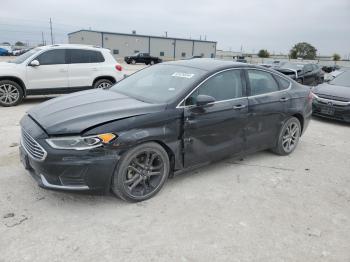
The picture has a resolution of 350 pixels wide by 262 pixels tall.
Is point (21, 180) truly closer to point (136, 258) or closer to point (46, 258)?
point (46, 258)

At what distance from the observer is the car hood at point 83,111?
314 centimetres

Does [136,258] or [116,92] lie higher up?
[116,92]

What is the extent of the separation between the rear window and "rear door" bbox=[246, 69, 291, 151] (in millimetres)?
5979

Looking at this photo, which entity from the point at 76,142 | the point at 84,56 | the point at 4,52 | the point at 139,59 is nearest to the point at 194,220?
the point at 76,142

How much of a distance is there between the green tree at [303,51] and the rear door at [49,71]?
6752 cm

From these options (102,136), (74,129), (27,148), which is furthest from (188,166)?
(27,148)

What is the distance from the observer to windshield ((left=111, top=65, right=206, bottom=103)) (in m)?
3.85

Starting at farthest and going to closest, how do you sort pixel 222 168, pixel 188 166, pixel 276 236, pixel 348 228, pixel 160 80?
pixel 222 168 < pixel 160 80 < pixel 188 166 < pixel 348 228 < pixel 276 236

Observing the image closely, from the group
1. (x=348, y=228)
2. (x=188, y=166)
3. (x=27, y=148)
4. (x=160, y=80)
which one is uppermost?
(x=160, y=80)

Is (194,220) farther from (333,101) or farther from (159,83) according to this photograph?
(333,101)

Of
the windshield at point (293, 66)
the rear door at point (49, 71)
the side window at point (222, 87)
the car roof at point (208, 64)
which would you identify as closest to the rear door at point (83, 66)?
the rear door at point (49, 71)

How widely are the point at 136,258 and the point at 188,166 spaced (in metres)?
1.47

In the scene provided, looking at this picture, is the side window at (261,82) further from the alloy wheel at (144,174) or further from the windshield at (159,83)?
the alloy wheel at (144,174)

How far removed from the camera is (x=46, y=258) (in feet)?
8.52
